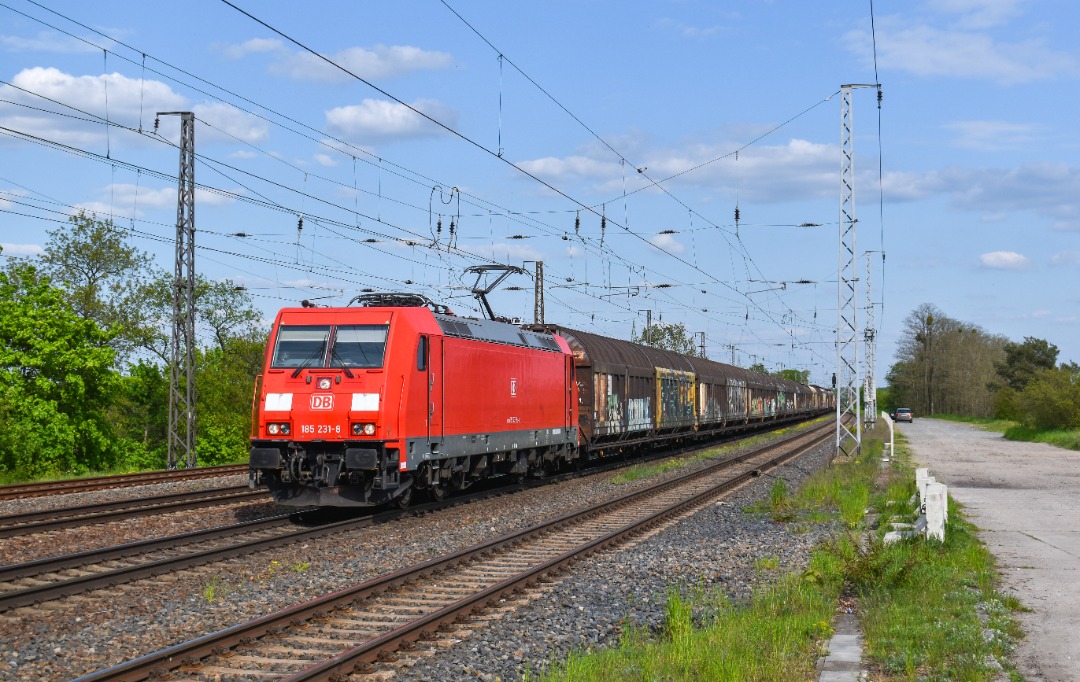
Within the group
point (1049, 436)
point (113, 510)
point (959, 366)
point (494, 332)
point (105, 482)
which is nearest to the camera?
point (113, 510)

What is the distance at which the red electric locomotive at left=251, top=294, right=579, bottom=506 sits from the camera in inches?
625

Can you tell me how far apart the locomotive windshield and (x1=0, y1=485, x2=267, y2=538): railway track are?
11.2 feet

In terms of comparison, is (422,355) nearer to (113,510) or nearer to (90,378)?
(113,510)

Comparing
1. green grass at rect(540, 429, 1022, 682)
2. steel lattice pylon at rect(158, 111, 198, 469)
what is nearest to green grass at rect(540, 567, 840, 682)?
green grass at rect(540, 429, 1022, 682)

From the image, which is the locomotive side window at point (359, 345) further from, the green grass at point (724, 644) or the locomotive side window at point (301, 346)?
the green grass at point (724, 644)

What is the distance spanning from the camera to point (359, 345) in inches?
647

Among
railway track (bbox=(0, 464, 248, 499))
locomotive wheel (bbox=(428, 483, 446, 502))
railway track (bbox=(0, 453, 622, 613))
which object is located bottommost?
railway track (bbox=(0, 453, 622, 613))

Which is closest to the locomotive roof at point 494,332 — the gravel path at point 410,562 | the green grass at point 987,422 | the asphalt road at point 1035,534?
the gravel path at point 410,562

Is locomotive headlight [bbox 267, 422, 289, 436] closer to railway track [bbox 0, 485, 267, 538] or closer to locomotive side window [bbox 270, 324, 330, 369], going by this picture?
locomotive side window [bbox 270, 324, 330, 369]

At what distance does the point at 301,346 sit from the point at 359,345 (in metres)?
1.03

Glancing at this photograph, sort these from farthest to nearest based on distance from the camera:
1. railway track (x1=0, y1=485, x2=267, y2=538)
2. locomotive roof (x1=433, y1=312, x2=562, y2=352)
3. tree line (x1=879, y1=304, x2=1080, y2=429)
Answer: tree line (x1=879, y1=304, x2=1080, y2=429), locomotive roof (x1=433, y1=312, x2=562, y2=352), railway track (x1=0, y1=485, x2=267, y2=538)

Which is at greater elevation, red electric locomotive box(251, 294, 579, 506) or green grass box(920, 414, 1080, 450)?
red electric locomotive box(251, 294, 579, 506)

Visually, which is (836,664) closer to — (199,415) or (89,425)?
(89,425)

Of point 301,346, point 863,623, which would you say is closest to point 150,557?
point 301,346
